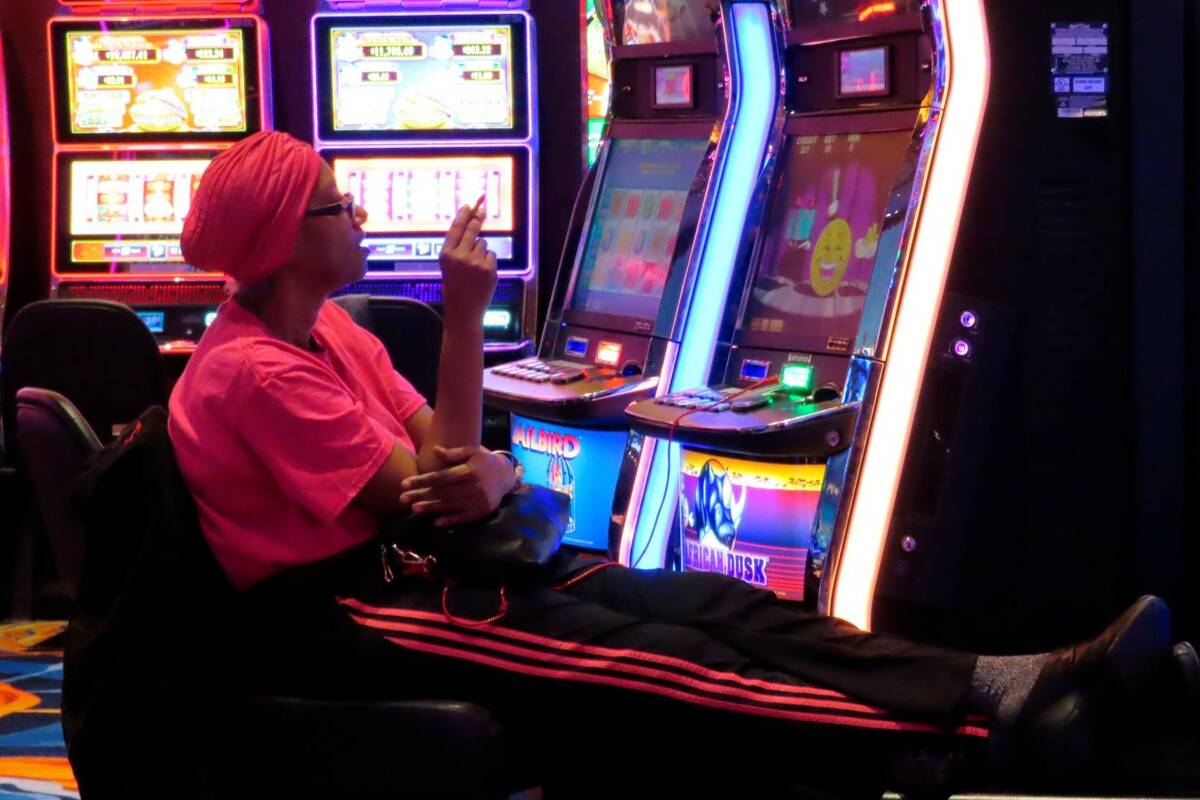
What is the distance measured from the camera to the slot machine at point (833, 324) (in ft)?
10.9

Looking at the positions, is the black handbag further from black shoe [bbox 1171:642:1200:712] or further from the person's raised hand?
black shoe [bbox 1171:642:1200:712]

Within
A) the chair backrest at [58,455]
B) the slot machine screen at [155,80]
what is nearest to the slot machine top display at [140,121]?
the slot machine screen at [155,80]

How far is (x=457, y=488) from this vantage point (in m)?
2.04

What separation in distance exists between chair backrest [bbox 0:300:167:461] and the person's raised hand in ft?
6.71

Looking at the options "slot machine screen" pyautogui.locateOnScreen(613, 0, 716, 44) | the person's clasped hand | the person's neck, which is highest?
"slot machine screen" pyautogui.locateOnScreen(613, 0, 716, 44)

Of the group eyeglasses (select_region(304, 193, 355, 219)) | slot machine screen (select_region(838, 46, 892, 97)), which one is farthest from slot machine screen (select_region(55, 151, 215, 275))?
eyeglasses (select_region(304, 193, 355, 219))

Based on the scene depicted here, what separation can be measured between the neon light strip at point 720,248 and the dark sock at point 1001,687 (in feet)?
6.57

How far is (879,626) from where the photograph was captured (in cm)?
347

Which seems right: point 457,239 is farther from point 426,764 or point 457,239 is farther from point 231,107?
point 231,107

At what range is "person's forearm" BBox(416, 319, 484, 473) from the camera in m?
2.17

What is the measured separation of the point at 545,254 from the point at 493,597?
12.9 feet

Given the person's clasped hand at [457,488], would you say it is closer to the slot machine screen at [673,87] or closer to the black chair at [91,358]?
the black chair at [91,358]

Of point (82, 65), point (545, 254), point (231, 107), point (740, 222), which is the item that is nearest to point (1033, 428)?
point (740, 222)

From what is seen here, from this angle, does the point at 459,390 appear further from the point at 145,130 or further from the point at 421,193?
the point at 145,130
